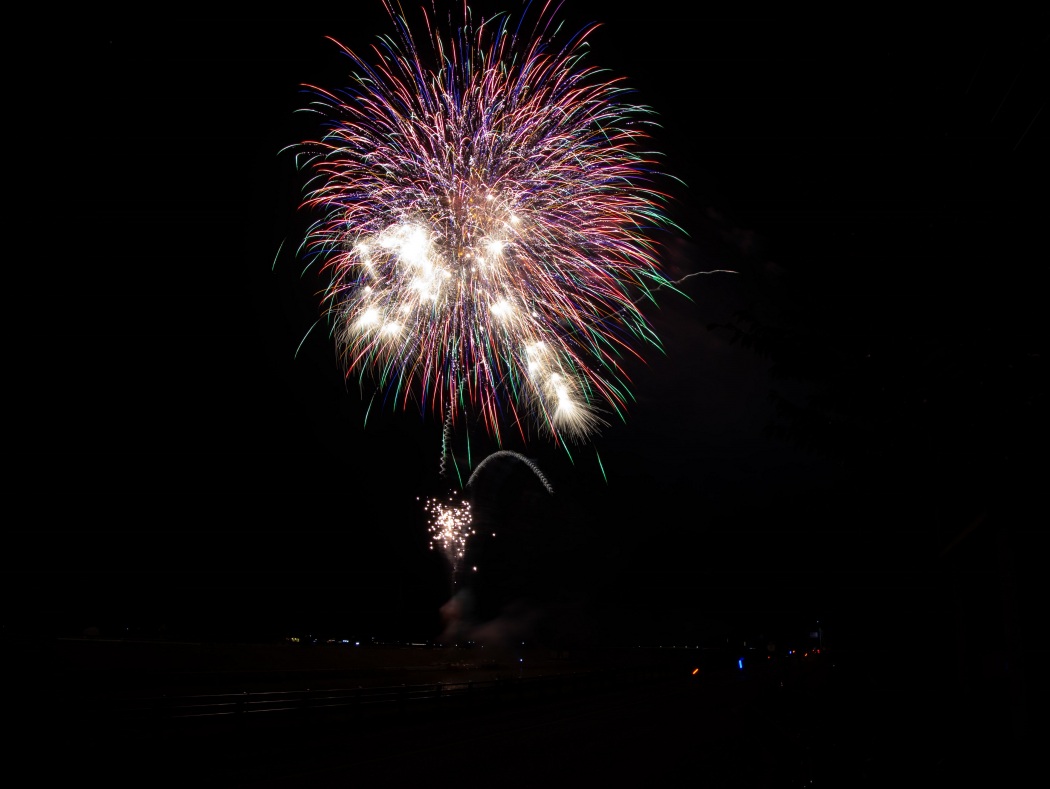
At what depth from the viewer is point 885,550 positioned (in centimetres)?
1139

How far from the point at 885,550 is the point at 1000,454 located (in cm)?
550

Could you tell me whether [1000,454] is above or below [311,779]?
above

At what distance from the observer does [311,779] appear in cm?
1257

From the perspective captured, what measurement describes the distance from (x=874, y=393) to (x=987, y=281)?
1.42 meters

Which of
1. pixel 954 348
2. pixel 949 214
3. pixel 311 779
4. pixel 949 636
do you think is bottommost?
pixel 311 779

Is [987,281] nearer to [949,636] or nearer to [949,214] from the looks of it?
[949,214]

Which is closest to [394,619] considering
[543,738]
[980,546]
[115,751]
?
[543,738]

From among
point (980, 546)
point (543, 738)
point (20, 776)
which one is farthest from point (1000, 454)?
point (543, 738)

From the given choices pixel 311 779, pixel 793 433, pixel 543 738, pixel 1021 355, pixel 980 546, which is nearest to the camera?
pixel 1021 355

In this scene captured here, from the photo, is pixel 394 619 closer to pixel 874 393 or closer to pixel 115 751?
pixel 115 751

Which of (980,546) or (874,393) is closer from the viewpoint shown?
(874,393)

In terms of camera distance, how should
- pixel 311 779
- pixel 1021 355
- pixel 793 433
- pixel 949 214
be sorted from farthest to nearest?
pixel 311 779, pixel 793 433, pixel 949 214, pixel 1021 355

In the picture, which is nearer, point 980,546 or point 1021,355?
point 1021,355


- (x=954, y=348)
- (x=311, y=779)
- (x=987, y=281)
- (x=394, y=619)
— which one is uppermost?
(x=394, y=619)
